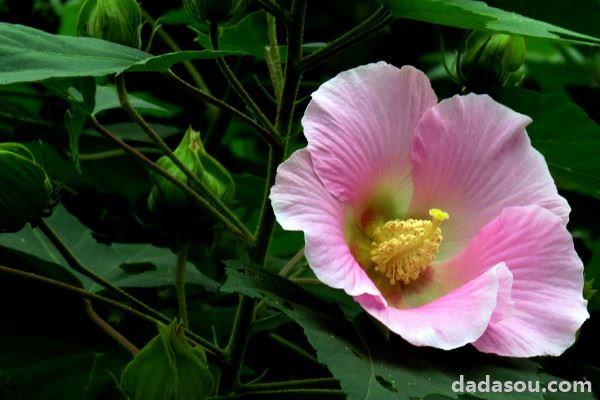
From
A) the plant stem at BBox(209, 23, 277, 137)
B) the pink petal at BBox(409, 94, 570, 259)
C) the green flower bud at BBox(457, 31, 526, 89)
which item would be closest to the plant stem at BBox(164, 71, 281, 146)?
the plant stem at BBox(209, 23, 277, 137)

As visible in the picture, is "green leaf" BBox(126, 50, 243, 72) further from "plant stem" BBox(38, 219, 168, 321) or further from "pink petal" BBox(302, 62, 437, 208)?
"plant stem" BBox(38, 219, 168, 321)

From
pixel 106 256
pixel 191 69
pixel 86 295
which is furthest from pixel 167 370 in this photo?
pixel 191 69

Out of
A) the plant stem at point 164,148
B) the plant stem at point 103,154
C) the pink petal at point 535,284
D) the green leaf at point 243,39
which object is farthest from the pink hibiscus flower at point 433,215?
the plant stem at point 103,154

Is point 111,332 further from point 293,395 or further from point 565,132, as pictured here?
point 565,132

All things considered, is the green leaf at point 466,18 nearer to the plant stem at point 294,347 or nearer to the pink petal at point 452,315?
the pink petal at point 452,315

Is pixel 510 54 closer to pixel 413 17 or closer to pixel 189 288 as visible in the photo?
pixel 413 17

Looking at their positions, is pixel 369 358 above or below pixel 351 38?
below

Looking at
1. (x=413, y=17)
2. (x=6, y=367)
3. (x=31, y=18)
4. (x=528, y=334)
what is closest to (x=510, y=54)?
(x=413, y=17)
